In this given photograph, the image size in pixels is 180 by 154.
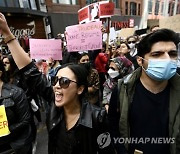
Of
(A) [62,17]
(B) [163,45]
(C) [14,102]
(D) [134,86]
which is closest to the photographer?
(B) [163,45]

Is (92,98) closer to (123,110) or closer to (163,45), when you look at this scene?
(123,110)

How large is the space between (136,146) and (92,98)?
1.44 metres

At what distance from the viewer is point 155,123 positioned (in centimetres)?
165

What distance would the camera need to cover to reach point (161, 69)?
63.0 inches

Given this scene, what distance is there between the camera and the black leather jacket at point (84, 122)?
5.54 ft

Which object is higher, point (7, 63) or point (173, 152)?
point (7, 63)

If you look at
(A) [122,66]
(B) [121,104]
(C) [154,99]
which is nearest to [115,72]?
(A) [122,66]

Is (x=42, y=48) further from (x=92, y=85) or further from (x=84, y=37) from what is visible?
(x=92, y=85)

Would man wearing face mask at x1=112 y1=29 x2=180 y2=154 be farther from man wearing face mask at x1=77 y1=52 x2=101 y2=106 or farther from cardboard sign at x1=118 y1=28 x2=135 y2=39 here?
cardboard sign at x1=118 y1=28 x2=135 y2=39

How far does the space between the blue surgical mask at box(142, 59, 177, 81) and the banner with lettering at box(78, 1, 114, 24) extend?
12.2 feet

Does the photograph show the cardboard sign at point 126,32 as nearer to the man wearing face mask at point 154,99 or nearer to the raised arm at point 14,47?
the man wearing face mask at point 154,99

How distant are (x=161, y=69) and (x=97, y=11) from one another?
3.96 m

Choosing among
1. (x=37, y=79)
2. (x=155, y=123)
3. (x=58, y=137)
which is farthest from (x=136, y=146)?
(x=37, y=79)

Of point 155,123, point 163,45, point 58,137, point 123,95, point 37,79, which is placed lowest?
point 58,137
